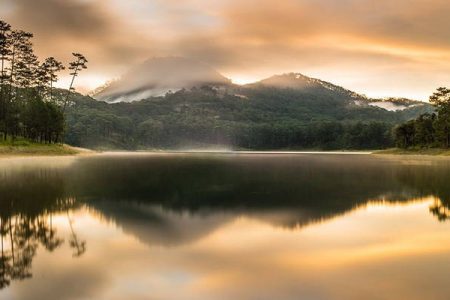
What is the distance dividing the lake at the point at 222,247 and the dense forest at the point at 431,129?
121 meters

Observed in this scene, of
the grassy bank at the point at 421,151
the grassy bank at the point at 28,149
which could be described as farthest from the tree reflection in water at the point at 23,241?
the grassy bank at the point at 421,151

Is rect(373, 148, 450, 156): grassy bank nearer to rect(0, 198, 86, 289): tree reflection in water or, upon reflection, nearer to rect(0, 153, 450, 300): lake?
rect(0, 153, 450, 300): lake

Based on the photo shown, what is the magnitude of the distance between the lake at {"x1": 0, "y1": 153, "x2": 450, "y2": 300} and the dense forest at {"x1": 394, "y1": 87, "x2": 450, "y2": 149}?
121 metres

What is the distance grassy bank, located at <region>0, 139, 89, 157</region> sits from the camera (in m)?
103

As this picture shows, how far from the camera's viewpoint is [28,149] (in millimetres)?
112875

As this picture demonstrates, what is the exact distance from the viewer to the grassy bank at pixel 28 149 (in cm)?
10335

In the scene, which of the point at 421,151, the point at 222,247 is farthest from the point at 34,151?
the point at 421,151

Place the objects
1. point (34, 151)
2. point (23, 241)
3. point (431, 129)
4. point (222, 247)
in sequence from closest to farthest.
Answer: point (222, 247)
point (23, 241)
point (34, 151)
point (431, 129)

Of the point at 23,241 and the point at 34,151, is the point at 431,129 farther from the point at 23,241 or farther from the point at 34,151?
the point at 23,241

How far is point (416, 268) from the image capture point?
13266 mm

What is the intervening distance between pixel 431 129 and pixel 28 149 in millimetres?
122068

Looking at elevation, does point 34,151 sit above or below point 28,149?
below

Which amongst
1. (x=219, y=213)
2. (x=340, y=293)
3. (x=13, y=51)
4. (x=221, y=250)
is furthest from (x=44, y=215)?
(x=13, y=51)

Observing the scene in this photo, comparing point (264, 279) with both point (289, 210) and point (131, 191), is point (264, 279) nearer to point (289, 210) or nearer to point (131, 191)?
point (289, 210)
